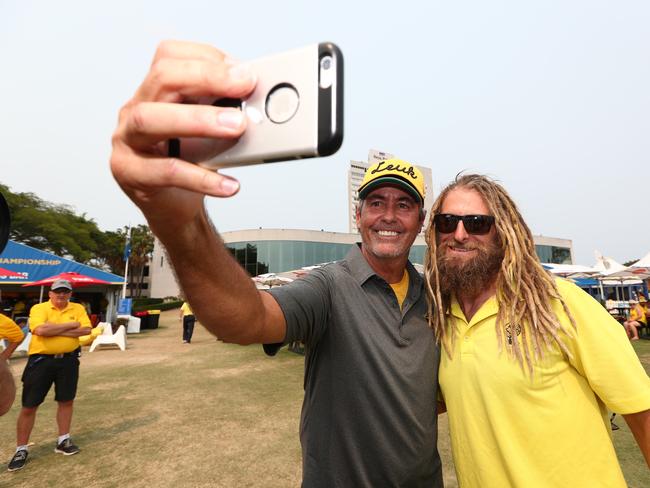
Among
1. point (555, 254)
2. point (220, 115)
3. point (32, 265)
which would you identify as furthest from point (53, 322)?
point (555, 254)

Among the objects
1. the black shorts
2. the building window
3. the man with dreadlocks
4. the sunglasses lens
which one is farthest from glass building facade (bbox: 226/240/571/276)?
the man with dreadlocks

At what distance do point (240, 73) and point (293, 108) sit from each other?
152 mm

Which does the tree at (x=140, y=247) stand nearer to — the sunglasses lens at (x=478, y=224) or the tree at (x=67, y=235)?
the tree at (x=67, y=235)

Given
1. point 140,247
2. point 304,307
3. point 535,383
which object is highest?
point 140,247

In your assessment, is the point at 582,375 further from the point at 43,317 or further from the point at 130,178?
the point at 43,317

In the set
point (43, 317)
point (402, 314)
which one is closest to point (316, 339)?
point (402, 314)

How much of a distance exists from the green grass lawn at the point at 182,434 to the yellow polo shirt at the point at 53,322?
1.43m

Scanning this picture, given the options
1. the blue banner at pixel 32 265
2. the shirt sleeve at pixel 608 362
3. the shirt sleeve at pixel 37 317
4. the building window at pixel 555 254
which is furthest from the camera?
the building window at pixel 555 254

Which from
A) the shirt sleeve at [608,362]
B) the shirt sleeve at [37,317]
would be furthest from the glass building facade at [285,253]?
the shirt sleeve at [608,362]

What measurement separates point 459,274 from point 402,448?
102 centimetres

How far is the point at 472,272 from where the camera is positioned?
82.9 inches

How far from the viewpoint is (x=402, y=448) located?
5.62 ft

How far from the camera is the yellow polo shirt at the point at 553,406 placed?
1.59m

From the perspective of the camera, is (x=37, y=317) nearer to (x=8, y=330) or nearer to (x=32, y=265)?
(x=8, y=330)
